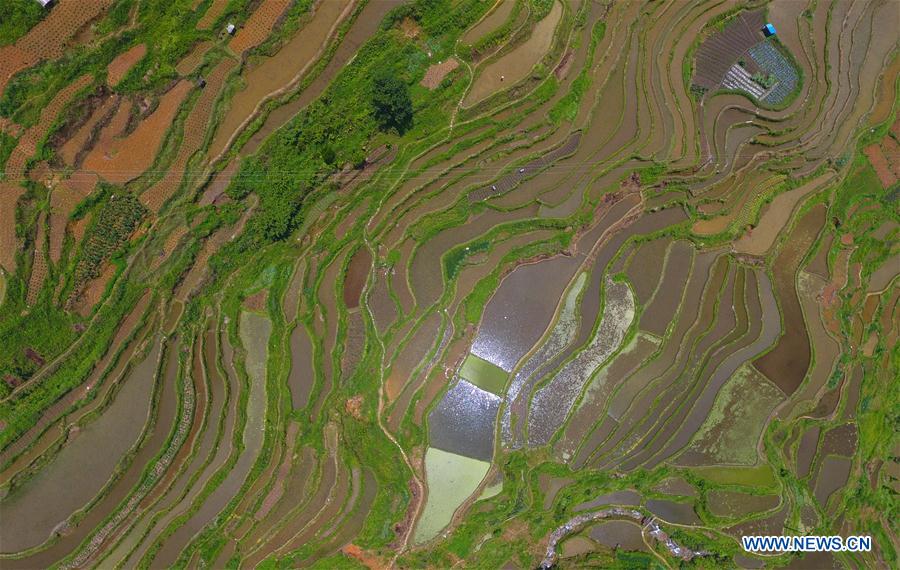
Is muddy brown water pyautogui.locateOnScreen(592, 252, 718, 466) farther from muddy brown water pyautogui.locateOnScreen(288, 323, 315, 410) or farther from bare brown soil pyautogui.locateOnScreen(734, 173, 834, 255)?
muddy brown water pyautogui.locateOnScreen(288, 323, 315, 410)

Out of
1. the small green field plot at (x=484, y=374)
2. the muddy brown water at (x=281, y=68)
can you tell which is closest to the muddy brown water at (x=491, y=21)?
the muddy brown water at (x=281, y=68)

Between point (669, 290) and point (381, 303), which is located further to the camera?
point (669, 290)

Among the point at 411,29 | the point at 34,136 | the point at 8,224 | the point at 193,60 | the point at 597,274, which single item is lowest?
the point at 8,224

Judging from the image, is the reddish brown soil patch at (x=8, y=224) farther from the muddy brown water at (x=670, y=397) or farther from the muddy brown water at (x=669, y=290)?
the muddy brown water at (x=670, y=397)

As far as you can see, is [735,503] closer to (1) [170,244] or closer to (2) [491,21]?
(2) [491,21]

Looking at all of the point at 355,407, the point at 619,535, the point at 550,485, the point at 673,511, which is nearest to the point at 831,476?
the point at 673,511

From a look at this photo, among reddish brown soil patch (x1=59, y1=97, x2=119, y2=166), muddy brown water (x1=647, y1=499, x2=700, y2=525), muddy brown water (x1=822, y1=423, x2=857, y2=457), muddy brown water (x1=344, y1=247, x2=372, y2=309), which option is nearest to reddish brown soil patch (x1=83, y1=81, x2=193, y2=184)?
reddish brown soil patch (x1=59, y1=97, x2=119, y2=166)

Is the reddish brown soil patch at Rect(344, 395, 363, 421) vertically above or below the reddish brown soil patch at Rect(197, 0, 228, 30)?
below

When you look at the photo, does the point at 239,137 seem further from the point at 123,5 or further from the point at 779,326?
the point at 779,326
